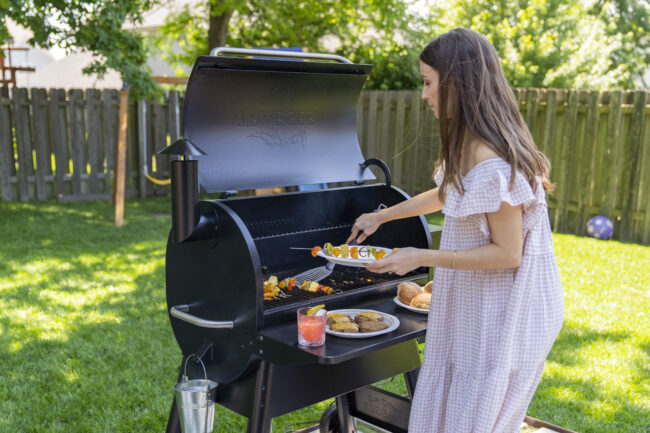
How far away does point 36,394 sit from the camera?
3.47m

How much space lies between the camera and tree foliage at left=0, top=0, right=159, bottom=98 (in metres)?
7.18

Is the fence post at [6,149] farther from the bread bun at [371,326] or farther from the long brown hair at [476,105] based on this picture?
the long brown hair at [476,105]

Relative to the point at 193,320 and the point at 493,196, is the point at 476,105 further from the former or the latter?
the point at 193,320

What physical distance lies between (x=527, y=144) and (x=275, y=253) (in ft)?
4.20

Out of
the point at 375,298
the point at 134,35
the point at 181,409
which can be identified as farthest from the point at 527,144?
the point at 134,35

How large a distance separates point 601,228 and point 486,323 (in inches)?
223

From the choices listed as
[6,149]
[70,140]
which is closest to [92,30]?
[70,140]

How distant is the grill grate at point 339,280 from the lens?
2.42 m

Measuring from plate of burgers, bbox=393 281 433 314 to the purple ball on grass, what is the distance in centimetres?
517

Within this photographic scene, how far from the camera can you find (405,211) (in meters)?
2.52

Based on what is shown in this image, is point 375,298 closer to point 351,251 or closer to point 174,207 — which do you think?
point 351,251

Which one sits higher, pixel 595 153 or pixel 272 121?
pixel 272 121

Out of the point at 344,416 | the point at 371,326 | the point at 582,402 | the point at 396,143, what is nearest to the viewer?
the point at 371,326

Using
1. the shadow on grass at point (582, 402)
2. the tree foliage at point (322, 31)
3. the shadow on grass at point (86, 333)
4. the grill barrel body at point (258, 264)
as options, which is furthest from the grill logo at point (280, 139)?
the tree foliage at point (322, 31)
